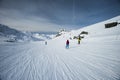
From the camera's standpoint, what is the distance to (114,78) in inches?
153

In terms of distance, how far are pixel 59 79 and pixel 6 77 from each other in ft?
9.40

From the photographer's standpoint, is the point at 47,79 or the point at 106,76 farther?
the point at 106,76

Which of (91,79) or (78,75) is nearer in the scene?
(91,79)

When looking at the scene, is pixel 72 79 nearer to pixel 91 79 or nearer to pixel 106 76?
pixel 91 79

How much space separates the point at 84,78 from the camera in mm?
3936

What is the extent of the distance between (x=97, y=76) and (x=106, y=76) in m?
0.52

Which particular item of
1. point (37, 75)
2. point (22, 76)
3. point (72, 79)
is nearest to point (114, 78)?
point (72, 79)

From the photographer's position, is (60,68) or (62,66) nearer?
(60,68)

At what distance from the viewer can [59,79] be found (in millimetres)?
3830

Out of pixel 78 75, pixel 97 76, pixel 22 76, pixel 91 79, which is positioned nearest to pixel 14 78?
pixel 22 76

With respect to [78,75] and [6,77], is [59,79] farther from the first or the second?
[6,77]

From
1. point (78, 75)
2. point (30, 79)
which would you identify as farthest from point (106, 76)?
point (30, 79)

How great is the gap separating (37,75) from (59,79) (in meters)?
1.31

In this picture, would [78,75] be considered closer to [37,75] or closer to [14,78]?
[37,75]
